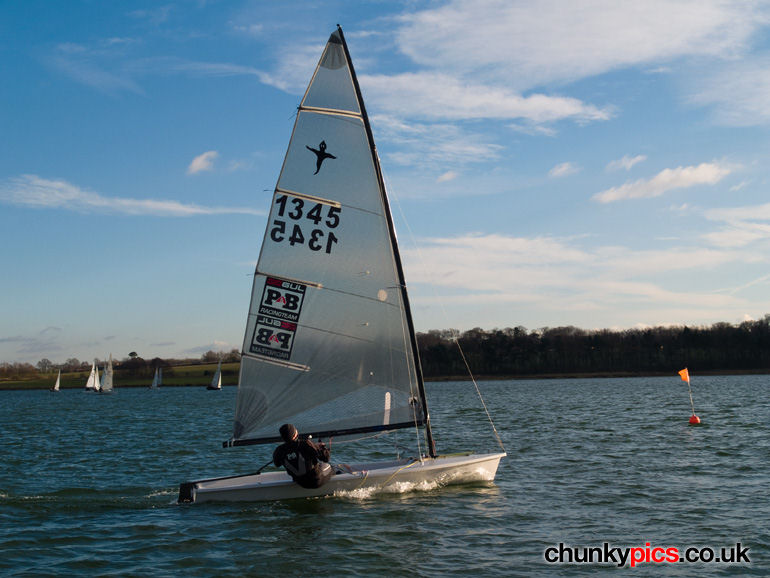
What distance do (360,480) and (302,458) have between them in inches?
64.7

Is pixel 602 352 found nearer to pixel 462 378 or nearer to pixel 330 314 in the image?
pixel 462 378

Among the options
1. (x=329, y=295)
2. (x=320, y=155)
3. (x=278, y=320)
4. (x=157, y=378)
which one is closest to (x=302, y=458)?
(x=278, y=320)

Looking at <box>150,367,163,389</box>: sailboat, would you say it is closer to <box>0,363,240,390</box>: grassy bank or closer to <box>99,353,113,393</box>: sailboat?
<box>0,363,240,390</box>: grassy bank

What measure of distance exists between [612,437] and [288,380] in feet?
58.8

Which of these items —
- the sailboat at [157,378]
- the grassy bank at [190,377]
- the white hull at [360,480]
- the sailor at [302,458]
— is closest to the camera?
the sailor at [302,458]

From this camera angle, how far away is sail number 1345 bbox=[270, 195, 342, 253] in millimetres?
14477

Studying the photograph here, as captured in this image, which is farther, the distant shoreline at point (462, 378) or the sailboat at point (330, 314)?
the distant shoreline at point (462, 378)

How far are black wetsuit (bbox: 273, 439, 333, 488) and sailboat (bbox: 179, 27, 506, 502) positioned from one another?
0.41 metres

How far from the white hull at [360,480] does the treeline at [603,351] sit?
13242 centimetres

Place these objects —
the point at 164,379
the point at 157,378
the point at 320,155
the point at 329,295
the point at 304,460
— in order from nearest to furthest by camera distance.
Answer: the point at 304,460 → the point at 320,155 → the point at 329,295 → the point at 157,378 → the point at 164,379

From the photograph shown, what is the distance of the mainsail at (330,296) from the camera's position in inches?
570

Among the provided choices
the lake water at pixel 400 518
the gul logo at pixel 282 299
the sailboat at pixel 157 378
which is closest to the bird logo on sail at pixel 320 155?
the gul logo at pixel 282 299

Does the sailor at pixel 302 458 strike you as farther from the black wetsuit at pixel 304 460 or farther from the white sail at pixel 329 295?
the white sail at pixel 329 295

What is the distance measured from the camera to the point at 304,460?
13.9m
